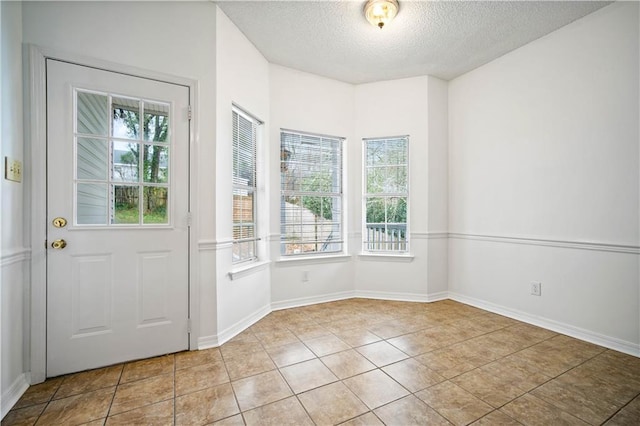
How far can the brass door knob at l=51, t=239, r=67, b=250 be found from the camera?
6.53 feet

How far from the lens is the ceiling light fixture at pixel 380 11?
2.40 meters

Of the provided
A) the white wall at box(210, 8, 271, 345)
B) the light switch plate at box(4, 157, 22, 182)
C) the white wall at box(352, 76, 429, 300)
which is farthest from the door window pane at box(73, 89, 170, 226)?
the white wall at box(352, 76, 429, 300)

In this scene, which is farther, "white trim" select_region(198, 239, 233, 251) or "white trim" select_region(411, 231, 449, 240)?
"white trim" select_region(411, 231, 449, 240)

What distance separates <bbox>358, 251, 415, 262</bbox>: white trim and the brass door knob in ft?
9.81

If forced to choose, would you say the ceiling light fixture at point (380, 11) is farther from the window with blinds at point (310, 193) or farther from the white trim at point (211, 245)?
the white trim at point (211, 245)

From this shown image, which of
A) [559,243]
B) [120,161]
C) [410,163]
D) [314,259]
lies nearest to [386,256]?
[314,259]

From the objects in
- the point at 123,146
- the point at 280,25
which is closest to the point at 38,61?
the point at 123,146

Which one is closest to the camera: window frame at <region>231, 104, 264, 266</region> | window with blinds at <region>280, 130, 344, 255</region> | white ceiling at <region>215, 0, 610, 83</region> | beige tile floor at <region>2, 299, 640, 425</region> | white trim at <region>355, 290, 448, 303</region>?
beige tile floor at <region>2, 299, 640, 425</region>

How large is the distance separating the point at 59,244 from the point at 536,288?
13.5ft

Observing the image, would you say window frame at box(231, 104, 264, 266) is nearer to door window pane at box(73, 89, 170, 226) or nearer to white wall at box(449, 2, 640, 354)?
door window pane at box(73, 89, 170, 226)

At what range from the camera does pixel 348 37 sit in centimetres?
292

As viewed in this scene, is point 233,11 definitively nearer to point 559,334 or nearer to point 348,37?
point 348,37

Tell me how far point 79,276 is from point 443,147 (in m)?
3.95

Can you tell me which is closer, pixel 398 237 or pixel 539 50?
pixel 539 50
